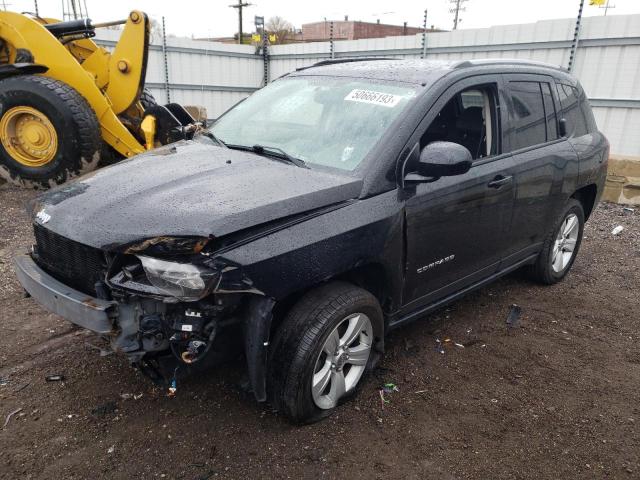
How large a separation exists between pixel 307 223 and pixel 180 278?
68 centimetres

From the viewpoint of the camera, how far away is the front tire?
2.54m

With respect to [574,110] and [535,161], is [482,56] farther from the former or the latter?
[535,161]

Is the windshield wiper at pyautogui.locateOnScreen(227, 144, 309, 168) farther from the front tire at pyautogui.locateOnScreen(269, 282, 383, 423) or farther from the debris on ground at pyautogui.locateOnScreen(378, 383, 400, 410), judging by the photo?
the debris on ground at pyautogui.locateOnScreen(378, 383, 400, 410)

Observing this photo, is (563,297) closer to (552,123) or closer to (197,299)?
(552,123)

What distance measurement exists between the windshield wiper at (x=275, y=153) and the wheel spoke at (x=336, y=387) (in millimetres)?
1214

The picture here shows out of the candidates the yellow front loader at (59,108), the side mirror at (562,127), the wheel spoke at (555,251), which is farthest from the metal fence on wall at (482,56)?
the side mirror at (562,127)

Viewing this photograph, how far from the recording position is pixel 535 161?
12.7 feet

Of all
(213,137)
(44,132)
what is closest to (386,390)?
(213,137)

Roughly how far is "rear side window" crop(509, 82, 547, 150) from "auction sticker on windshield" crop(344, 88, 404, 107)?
114cm

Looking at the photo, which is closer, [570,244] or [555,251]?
[555,251]

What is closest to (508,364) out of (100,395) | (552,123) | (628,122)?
(552,123)

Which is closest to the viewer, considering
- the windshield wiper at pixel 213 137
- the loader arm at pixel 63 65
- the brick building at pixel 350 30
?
the windshield wiper at pixel 213 137

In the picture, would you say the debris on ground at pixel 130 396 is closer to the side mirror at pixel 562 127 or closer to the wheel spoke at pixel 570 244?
the side mirror at pixel 562 127

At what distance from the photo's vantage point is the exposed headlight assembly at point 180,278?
7.22ft
